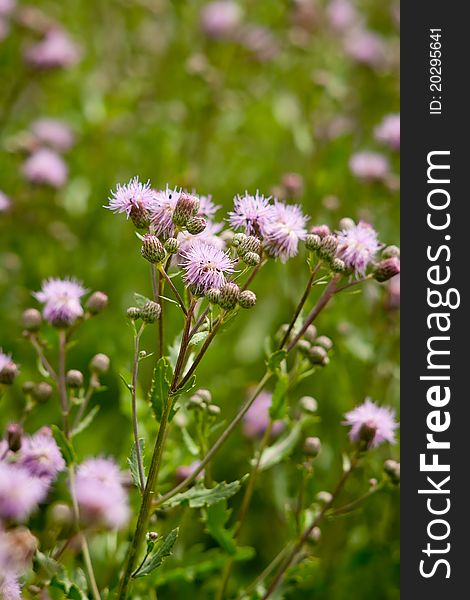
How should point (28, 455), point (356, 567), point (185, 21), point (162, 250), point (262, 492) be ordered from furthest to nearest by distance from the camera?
point (185, 21) → point (262, 492) → point (356, 567) → point (28, 455) → point (162, 250)

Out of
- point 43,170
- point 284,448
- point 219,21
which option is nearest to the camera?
point 284,448

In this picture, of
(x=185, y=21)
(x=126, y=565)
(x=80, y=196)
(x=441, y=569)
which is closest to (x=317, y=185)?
(x=80, y=196)

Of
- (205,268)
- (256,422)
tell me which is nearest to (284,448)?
(256,422)

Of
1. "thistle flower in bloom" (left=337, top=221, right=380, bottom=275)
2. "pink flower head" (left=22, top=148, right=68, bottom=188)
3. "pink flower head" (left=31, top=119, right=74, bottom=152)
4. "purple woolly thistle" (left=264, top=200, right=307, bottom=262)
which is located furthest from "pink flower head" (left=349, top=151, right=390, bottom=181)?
"purple woolly thistle" (left=264, top=200, right=307, bottom=262)

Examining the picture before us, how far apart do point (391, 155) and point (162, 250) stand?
253 cm

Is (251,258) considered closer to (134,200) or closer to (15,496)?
(134,200)

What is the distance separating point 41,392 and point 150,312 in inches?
23.7

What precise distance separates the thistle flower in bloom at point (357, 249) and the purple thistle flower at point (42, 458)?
95 centimetres

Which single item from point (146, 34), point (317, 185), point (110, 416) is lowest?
point (110, 416)

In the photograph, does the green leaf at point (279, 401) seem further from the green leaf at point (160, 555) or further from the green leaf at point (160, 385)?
the green leaf at point (160, 555)

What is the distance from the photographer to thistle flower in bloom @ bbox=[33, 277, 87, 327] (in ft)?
8.21

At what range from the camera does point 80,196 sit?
4.19 m

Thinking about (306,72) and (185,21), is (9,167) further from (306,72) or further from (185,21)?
(306,72)

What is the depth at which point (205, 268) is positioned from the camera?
204cm
